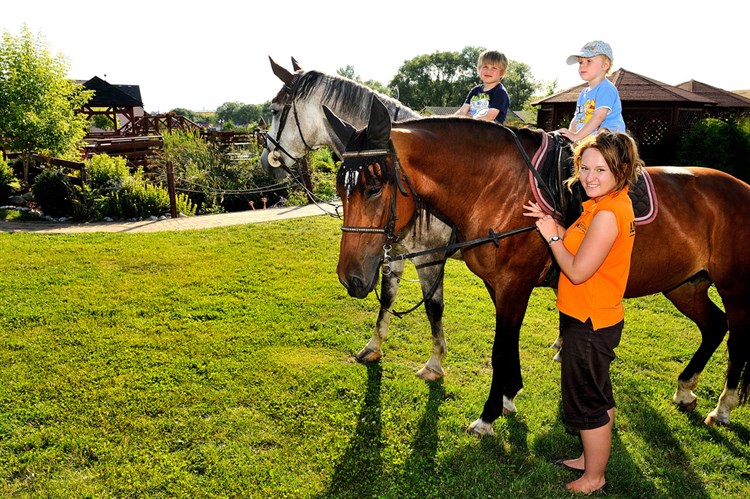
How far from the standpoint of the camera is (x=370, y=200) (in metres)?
2.92

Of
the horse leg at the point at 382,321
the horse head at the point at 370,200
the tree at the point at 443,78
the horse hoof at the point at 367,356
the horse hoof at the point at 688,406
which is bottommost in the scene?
the horse hoof at the point at 688,406

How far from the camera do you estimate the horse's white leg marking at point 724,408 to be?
13.0ft

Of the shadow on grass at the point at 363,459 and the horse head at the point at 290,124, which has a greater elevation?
the horse head at the point at 290,124

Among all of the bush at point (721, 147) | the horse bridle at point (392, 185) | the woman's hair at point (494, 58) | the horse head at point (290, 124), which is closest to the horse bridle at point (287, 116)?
the horse head at point (290, 124)

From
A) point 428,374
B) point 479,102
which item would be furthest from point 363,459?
point 479,102

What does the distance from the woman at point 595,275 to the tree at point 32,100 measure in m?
15.4

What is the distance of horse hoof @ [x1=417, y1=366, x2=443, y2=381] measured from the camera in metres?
4.60

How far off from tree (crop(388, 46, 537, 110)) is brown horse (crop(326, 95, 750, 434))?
80.4 metres

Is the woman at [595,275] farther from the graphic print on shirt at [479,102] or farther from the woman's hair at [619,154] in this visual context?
the graphic print on shirt at [479,102]

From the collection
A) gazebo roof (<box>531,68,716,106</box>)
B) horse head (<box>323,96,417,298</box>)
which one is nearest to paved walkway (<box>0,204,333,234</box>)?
horse head (<box>323,96,417,298</box>)

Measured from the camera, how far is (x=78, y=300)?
625 cm

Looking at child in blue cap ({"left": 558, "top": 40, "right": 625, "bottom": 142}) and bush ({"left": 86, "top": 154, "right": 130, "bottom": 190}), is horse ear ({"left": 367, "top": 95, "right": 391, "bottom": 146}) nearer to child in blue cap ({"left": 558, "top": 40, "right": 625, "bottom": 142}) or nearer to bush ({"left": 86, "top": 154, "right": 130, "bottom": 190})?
child in blue cap ({"left": 558, "top": 40, "right": 625, "bottom": 142})

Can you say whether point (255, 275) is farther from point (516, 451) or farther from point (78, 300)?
point (516, 451)

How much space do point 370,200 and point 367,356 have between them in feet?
8.34
